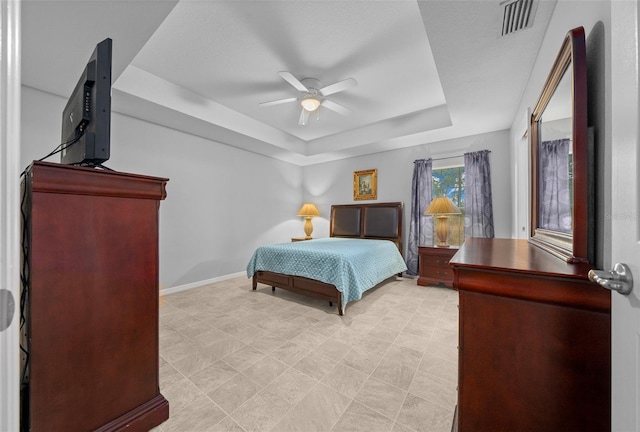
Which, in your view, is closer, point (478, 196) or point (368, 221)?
point (478, 196)

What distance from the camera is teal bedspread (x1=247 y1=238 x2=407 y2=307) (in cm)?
282

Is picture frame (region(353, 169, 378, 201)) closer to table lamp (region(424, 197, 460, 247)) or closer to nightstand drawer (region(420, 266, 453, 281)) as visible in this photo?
table lamp (region(424, 197, 460, 247))

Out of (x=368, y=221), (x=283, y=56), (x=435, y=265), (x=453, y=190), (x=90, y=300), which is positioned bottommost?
(x=435, y=265)

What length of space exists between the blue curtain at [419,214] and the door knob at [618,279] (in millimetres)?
3880

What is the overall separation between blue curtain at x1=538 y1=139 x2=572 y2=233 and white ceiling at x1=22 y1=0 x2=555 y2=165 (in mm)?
1001

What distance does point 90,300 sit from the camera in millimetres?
1092

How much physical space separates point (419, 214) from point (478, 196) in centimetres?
91

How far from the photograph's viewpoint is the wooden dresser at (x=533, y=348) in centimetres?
79

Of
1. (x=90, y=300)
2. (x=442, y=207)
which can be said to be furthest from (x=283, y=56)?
(x=442, y=207)

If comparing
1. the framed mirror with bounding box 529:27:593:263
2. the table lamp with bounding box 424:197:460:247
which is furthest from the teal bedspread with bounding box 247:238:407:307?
the framed mirror with bounding box 529:27:593:263

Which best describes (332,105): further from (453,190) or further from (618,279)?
(618,279)

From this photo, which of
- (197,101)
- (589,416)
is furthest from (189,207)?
(589,416)

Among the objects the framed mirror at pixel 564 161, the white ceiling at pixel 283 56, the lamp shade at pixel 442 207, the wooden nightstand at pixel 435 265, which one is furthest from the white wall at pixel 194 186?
the framed mirror at pixel 564 161

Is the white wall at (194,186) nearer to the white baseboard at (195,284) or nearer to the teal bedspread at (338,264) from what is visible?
the white baseboard at (195,284)
